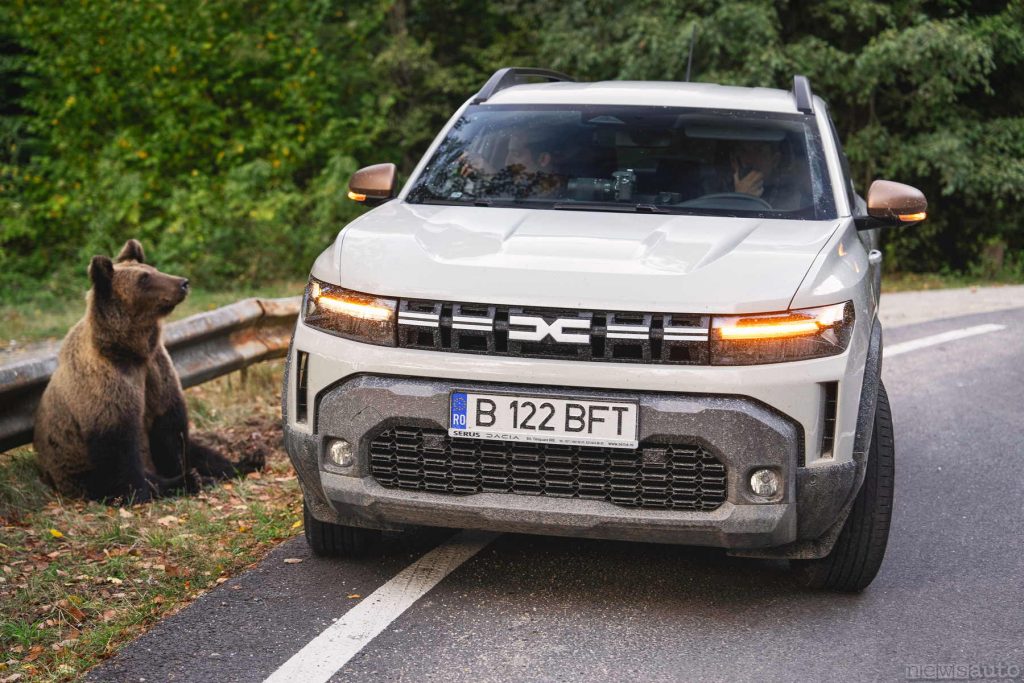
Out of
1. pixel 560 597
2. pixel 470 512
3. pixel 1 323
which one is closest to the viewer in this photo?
pixel 470 512

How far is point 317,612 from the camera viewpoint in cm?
429

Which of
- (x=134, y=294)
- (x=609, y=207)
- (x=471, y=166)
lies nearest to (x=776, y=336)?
(x=609, y=207)

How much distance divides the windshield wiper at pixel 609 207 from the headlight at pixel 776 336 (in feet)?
3.76

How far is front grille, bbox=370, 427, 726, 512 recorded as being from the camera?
398 centimetres

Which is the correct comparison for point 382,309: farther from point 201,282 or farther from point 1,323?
point 201,282

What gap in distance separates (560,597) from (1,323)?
9615 millimetres

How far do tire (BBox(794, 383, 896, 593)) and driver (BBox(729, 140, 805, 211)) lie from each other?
43.3 inches

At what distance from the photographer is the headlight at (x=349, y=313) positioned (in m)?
4.14

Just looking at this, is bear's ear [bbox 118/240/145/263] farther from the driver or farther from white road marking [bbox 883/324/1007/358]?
white road marking [bbox 883/324/1007/358]

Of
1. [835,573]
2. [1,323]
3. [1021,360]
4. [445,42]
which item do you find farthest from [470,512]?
[445,42]

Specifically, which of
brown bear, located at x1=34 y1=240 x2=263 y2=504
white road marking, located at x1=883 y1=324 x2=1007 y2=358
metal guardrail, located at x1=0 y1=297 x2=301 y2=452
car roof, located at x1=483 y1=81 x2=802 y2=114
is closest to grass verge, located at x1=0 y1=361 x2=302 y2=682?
brown bear, located at x1=34 y1=240 x2=263 y2=504

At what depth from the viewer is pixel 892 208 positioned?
500 centimetres
